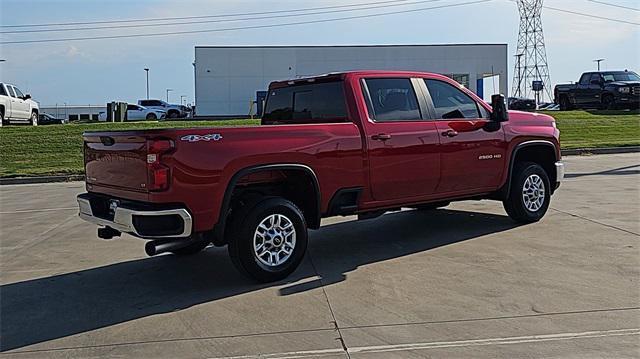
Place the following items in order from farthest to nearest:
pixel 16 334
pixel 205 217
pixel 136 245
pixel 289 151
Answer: pixel 136 245, pixel 289 151, pixel 205 217, pixel 16 334

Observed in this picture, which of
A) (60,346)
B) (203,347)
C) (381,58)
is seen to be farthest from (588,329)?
(381,58)

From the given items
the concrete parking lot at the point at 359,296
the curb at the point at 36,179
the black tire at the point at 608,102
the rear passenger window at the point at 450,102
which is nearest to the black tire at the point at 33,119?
the curb at the point at 36,179

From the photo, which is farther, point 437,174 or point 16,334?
point 437,174

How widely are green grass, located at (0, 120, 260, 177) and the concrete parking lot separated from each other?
10891 millimetres

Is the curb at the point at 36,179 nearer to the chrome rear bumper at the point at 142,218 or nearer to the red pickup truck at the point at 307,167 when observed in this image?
the red pickup truck at the point at 307,167

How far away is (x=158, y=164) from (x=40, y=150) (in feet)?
61.3

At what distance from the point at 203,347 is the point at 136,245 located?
3.99 metres

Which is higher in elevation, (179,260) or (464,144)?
(464,144)

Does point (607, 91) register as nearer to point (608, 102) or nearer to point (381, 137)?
point (608, 102)

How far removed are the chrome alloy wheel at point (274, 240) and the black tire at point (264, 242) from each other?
11 mm

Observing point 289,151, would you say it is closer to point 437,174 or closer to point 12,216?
point 437,174

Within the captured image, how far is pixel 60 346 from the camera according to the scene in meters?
4.64

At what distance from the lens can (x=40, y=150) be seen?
72.9 feet

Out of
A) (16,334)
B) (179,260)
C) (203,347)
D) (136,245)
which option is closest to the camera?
(203,347)
